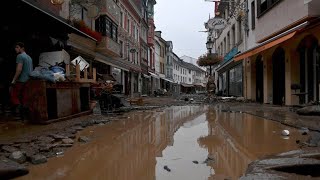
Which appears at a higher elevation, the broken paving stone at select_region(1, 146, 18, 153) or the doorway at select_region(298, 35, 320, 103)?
the doorway at select_region(298, 35, 320, 103)

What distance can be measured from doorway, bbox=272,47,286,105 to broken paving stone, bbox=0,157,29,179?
14.7 meters

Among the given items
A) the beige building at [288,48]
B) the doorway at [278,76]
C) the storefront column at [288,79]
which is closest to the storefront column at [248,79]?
the beige building at [288,48]

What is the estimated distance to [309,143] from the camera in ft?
18.2

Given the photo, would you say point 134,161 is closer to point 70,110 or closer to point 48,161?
point 48,161

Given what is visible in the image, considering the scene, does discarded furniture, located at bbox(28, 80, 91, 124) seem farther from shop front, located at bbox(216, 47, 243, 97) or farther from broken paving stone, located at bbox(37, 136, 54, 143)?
shop front, located at bbox(216, 47, 243, 97)

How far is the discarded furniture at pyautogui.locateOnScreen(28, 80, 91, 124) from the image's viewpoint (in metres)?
8.34

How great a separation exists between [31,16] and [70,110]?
10.8 feet

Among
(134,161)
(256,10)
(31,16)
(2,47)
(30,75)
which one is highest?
(256,10)

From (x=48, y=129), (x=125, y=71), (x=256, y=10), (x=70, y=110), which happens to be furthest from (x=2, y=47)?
(x=125, y=71)

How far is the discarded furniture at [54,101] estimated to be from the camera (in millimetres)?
8336

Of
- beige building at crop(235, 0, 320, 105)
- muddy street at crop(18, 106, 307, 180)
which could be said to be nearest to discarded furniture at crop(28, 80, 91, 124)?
muddy street at crop(18, 106, 307, 180)

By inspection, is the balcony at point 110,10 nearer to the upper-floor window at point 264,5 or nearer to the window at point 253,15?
the window at point 253,15

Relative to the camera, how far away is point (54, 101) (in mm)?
9234

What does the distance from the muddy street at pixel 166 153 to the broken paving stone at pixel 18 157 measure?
0.75ft
